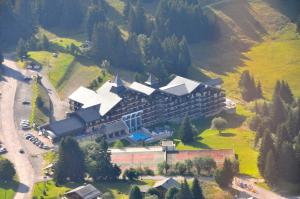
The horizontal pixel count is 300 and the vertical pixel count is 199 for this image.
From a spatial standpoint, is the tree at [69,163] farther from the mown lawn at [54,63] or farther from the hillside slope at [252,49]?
the hillside slope at [252,49]

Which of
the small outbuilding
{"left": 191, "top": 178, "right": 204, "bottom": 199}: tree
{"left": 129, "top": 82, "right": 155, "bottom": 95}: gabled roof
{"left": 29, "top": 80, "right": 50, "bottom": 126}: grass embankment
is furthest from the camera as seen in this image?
{"left": 129, "top": 82, "right": 155, "bottom": 95}: gabled roof

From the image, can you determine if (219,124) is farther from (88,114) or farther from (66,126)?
(66,126)

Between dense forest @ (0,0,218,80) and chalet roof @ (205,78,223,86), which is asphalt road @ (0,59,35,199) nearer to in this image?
dense forest @ (0,0,218,80)

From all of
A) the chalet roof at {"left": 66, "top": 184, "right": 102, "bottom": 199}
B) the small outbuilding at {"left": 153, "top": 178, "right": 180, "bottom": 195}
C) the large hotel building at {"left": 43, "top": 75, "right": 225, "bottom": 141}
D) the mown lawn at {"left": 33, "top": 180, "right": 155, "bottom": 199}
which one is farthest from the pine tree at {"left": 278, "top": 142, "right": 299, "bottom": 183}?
the large hotel building at {"left": 43, "top": 75, "right": 225, "bottom": 141}

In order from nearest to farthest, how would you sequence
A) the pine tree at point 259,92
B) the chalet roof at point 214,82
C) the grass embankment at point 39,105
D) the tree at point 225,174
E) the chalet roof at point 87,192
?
the chalet roof at point 87,192 → the tree at point 225,174 → the grass embankment at point 39,105 → the chalet roof at point 214,82 → the pine tree at point 259,92

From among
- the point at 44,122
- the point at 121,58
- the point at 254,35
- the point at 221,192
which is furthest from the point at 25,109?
the point at 254,35

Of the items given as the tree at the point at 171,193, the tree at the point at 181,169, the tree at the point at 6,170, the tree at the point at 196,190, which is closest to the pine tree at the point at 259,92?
the tree at the point at 181,169
